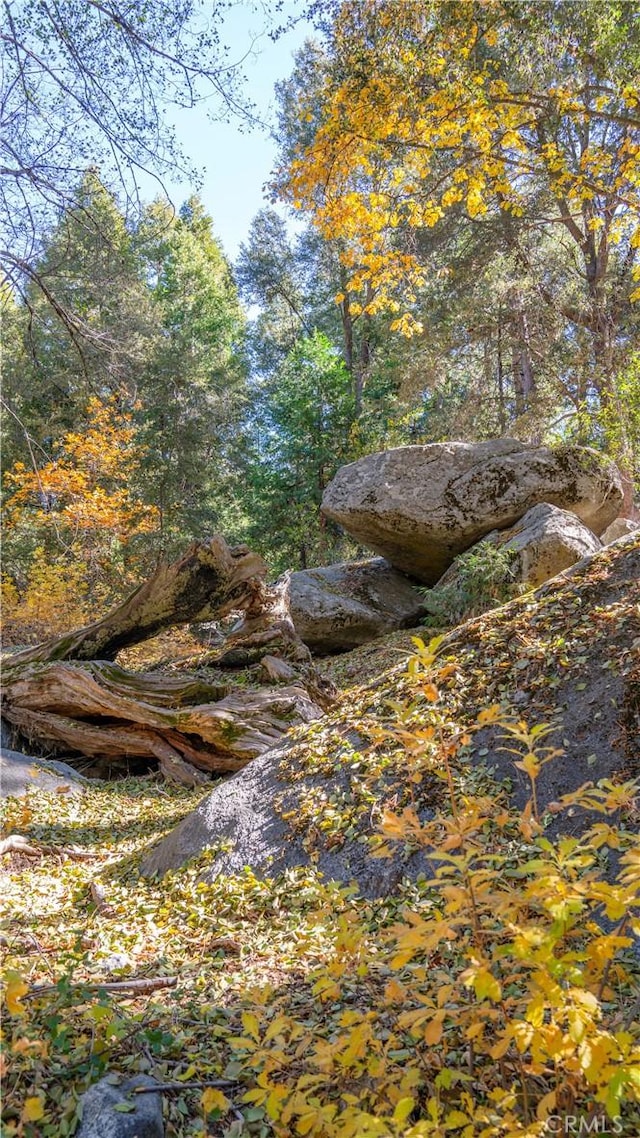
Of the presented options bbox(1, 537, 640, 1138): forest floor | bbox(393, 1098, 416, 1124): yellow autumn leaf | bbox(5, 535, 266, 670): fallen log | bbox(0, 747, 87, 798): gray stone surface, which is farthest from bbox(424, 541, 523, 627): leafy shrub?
bbox(393, 1098, 416, 1124): yellow autumn leaf

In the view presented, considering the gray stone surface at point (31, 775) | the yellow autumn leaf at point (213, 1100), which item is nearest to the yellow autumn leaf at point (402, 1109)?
the yellow autumn leaf at point (213, 1100)

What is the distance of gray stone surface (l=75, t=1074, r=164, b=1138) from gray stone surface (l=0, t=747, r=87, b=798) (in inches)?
148

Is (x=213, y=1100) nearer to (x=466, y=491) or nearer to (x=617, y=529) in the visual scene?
(x=466, y=491)

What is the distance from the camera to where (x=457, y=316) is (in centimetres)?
1186

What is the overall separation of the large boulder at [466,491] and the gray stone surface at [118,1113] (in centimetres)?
761

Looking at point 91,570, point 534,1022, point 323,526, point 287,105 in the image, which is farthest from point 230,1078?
point 287,105

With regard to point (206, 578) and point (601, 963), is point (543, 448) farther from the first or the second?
point (601, 963)

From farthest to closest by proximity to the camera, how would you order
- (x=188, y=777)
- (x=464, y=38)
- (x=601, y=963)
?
(x=188, y=777) → (x=464, y=38) → (x=601, y=963)

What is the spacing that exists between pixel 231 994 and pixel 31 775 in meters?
3.71

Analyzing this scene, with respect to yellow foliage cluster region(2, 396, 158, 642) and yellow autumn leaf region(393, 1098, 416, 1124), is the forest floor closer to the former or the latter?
yellow autumn leaf region(393, 1098, 416, 1124)

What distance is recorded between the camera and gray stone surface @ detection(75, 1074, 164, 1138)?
148 centimetres

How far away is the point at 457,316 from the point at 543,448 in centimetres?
420
